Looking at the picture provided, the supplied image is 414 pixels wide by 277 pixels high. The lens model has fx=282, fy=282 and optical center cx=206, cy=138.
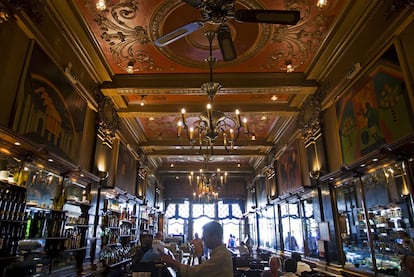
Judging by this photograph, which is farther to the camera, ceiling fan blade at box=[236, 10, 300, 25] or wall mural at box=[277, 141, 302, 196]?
wall mural at box=[277, 141, 302, 196]

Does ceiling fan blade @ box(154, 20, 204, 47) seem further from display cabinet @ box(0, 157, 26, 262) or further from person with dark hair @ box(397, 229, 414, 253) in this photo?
person with dark hair @ box(397, 229, 414, 253)

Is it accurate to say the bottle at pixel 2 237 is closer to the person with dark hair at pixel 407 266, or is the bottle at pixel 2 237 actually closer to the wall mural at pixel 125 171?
the wall mural at pixel 125 171

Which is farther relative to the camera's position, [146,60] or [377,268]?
[146,60]

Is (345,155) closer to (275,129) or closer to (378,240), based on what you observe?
(378,240)

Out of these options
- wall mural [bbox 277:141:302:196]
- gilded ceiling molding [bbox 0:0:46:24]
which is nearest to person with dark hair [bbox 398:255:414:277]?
wall mural [bbox 277:141:302:196]

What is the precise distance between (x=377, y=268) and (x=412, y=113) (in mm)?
2416

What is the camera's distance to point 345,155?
5.29 meters

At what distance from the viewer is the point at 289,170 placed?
355 inches

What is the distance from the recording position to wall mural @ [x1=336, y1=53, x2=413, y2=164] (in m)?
3.71

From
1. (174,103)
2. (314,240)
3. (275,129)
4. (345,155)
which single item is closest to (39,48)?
(174,103)

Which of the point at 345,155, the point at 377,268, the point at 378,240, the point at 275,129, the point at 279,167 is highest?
the point at 275,129

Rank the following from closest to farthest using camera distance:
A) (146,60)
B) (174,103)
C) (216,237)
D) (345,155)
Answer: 1. (216,237)
2. (345,155)
3. (146,60)
4. (174,103)

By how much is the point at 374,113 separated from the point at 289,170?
4.89 meters

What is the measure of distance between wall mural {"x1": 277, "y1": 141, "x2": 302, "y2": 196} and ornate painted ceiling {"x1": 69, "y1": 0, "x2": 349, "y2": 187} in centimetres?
51
